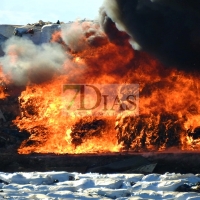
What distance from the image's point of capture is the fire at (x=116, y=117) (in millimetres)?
29319

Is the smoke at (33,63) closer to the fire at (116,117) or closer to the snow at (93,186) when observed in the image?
the fire at (116,117)

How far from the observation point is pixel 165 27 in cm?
3009

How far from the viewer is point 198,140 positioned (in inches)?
1141

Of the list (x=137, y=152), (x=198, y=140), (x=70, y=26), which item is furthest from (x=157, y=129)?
(x=70, y=26)

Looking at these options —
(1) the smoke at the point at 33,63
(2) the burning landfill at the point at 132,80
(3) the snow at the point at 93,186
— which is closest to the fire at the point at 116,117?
(2) the burning landfill at the point at 132,80

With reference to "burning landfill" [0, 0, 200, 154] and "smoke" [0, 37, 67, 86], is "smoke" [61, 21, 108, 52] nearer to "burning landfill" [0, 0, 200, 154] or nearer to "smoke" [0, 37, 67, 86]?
"burning landfill" [0, 0, 200, 154]

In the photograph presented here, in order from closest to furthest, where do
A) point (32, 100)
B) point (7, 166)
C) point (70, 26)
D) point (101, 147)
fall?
point (7, 166) → point (101, 147) → point (32, 100) → point (70, 26)

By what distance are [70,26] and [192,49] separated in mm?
10655

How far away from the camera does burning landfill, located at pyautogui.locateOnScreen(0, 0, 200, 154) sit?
29.4 m

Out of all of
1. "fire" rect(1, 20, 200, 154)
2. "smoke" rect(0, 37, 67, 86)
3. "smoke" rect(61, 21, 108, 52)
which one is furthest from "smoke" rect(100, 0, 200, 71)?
"smoke" rect(0, 37, 67, 86)

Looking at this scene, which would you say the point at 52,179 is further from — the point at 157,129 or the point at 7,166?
the point at 157,129

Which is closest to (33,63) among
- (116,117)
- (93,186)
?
(116,117)

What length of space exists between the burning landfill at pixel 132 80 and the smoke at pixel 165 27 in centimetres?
5

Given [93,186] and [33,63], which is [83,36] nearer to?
[33,63]
